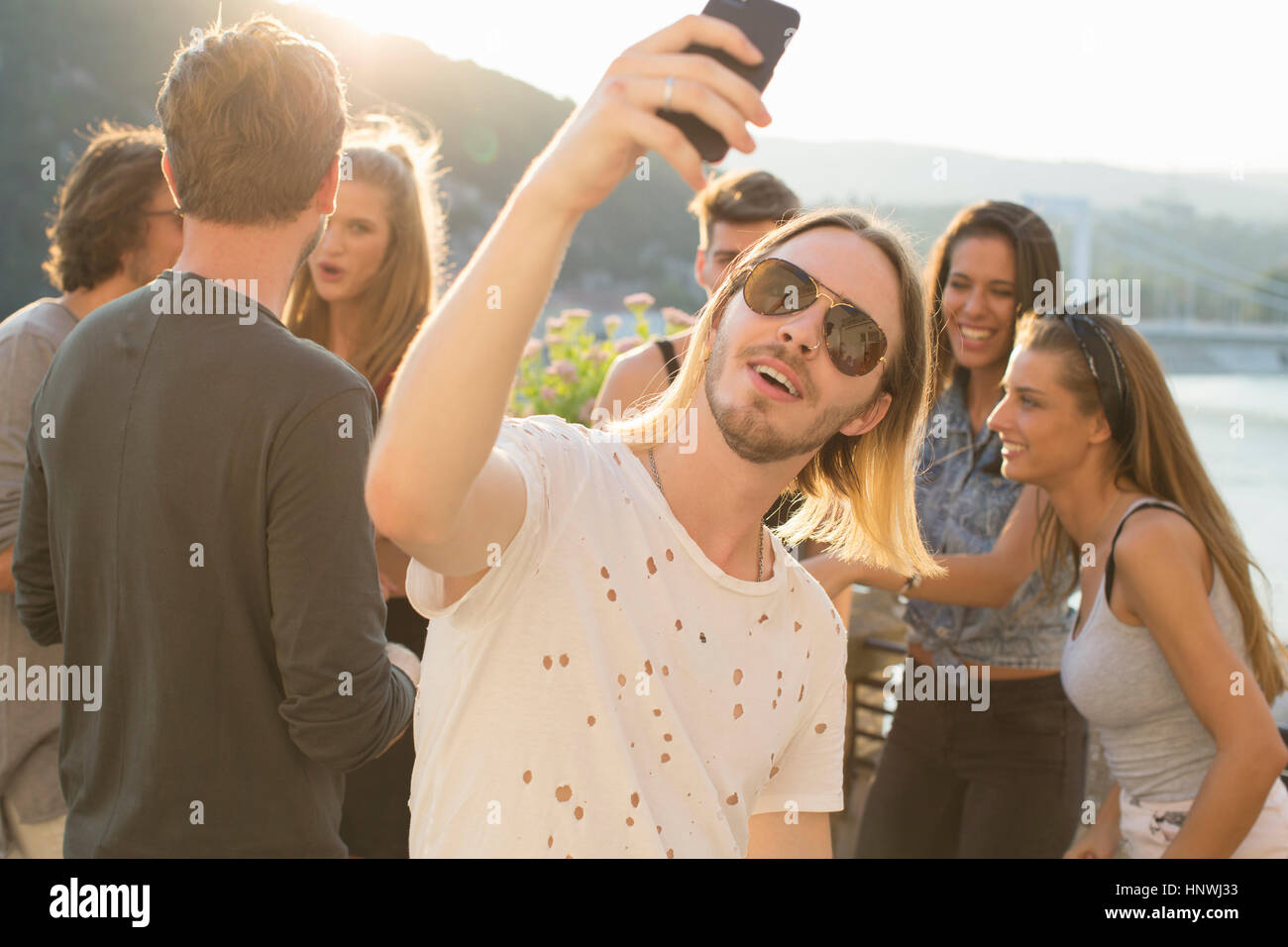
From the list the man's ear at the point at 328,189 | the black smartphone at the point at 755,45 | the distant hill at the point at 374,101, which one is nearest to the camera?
A: the black smartphone at the point at 755,45

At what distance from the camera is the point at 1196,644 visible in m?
2.16

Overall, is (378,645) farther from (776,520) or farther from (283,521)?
(776,520)

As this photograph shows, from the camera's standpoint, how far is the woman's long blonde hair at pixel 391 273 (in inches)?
109

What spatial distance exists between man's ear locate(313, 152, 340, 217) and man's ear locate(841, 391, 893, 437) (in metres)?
1.03

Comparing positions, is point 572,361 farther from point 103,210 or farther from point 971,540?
point 103,210

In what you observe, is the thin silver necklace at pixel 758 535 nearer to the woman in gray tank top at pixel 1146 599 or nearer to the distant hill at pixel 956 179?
the distant hill at pixel 956 179

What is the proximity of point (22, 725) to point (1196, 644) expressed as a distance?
256 cm

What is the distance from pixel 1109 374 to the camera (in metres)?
2.65

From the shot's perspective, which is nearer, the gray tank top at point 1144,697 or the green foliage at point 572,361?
the gray tank top at point 1144,697

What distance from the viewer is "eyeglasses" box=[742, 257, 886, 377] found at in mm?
1612

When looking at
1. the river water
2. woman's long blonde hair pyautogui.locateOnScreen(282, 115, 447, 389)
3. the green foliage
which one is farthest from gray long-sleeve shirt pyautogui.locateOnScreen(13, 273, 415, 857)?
the river water

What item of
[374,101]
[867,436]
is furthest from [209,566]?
[374,101]

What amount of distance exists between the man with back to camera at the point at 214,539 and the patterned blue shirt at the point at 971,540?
1.84 meters

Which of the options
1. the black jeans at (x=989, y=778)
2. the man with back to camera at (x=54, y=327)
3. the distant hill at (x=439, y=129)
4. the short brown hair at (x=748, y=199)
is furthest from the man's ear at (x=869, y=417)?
the distant hill at (x=439, y=129)
